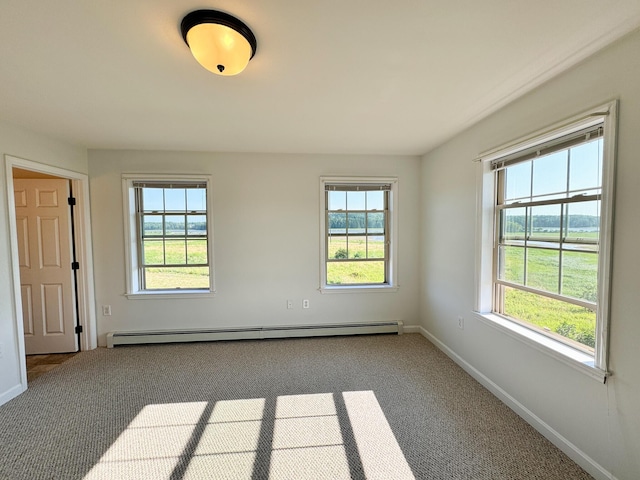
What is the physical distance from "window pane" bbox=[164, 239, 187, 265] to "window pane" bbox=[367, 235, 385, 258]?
2429 mm

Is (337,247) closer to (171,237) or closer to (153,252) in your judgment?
(171,237)

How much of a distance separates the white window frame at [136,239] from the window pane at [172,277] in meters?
0.08

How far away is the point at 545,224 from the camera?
193 cm

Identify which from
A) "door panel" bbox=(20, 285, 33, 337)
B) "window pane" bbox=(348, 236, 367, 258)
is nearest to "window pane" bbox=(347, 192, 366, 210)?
"window pane" bbox=(348, 236, 367, 258)

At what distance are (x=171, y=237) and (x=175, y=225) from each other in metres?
0.16

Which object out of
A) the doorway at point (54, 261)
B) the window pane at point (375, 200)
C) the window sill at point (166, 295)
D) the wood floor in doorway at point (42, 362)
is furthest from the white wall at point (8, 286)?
the window pane at point (375, 200)

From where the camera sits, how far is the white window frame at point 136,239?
320 cm

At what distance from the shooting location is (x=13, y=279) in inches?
91.5

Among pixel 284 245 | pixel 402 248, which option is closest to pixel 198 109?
pixel 284 245

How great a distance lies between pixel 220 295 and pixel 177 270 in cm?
65

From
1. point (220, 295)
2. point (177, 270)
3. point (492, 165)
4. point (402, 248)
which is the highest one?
point (492, 165)

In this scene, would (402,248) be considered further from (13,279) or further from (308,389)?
(13,279)

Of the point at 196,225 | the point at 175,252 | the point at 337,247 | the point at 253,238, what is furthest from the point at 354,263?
the point at 175,252

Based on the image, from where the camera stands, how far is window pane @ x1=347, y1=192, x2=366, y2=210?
3.55 metres
